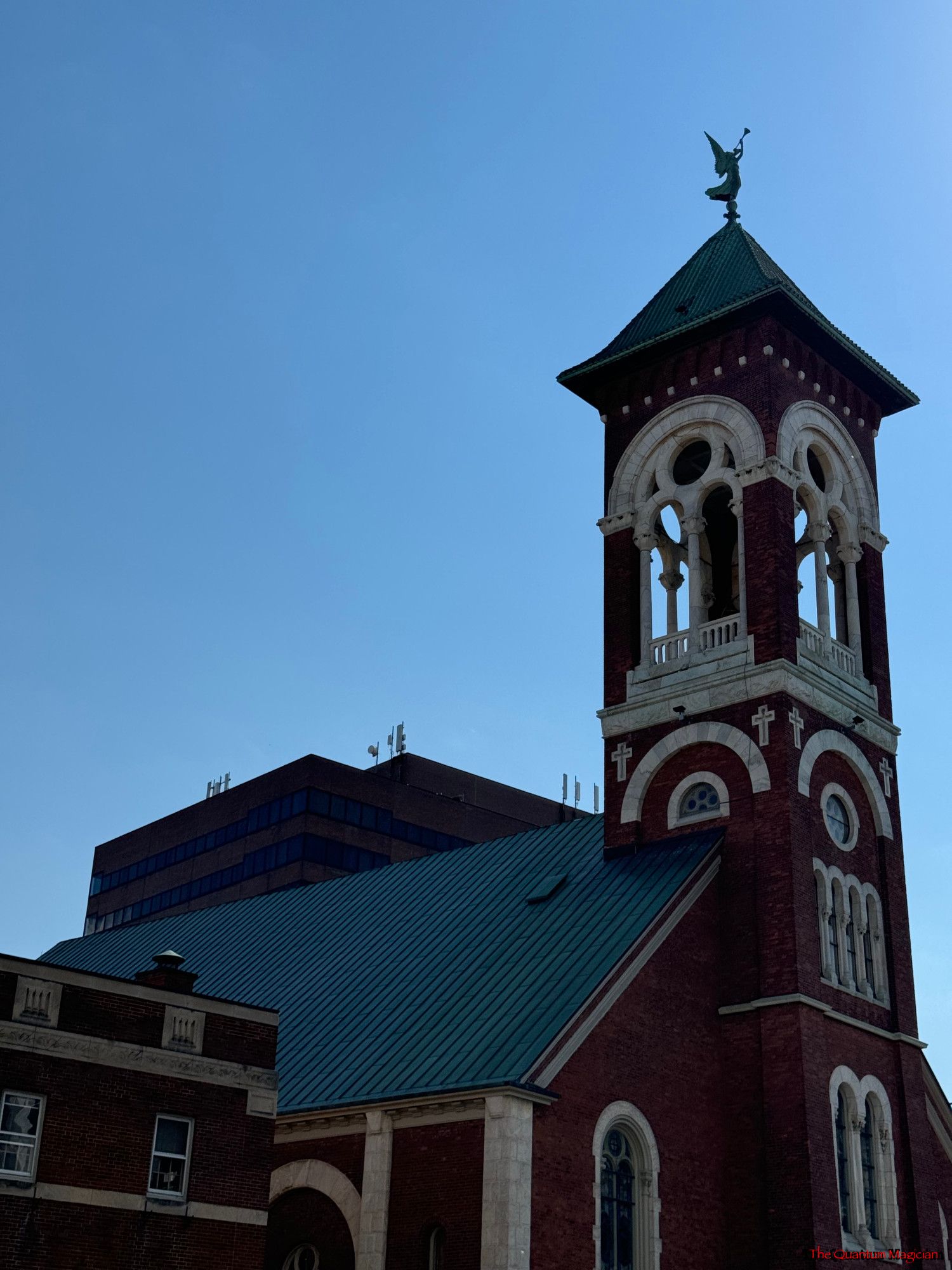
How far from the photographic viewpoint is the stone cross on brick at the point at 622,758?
41.0m

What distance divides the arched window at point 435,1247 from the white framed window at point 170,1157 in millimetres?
5441

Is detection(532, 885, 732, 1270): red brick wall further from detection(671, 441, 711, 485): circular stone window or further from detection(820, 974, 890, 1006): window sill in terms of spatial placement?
detection(671, 441, 711, 485): circular stone window

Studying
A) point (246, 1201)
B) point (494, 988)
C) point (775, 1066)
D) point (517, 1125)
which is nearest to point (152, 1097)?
point (246, 1201)

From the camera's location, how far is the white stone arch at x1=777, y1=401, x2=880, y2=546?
1687 inches

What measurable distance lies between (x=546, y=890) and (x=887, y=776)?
30.4 ft

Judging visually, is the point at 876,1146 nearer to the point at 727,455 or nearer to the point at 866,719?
the point at 866,719

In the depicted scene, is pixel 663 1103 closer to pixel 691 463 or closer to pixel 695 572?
pixel 695 572

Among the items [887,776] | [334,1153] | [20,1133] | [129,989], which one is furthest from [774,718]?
[20,1133]

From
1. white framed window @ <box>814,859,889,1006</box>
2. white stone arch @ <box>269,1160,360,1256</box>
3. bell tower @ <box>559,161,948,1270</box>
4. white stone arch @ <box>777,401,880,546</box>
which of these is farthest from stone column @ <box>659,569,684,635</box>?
white stone arch @ <box>269,1160,360,1256</box>

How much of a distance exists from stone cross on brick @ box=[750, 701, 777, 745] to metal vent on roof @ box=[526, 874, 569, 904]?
5919 millimetres

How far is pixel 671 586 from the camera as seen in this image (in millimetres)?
43812

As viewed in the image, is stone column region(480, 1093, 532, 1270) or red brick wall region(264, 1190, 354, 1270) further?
red brick wall region(264, 1190, 354, 1270)

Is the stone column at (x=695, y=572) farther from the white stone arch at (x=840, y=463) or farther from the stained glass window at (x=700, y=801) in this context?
the stained glass window at (x=700, y=801)

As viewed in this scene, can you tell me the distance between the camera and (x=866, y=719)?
41.3m
